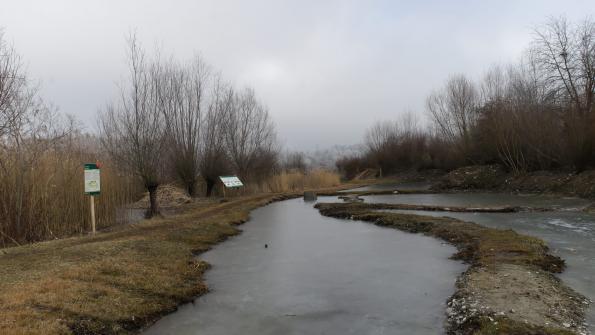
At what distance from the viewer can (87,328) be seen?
17.2ft

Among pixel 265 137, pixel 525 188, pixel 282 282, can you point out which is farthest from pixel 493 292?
pixel 265 137

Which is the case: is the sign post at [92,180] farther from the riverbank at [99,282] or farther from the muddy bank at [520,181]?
the muddy bank at [520,181]

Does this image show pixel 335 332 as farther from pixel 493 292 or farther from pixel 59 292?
pixel 59 292

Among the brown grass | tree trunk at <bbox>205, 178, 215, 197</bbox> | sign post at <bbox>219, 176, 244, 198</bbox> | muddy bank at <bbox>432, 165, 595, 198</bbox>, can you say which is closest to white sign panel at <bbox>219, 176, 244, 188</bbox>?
sign post at <bbox>219, 176, 244, 198</bbox>

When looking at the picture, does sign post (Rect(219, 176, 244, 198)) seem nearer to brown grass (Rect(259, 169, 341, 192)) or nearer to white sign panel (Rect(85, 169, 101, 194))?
brown grass (Rect(259, 169, 341, 192))

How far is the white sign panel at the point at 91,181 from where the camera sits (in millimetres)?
11867

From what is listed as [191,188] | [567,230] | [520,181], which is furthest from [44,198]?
[520,181]

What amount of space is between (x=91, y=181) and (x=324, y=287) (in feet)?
26.6

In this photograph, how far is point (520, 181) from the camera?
28250 mm

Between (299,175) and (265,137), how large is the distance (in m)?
4.57

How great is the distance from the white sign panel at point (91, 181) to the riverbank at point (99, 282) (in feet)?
4.53

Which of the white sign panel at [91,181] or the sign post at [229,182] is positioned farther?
the sign post at [229,182]

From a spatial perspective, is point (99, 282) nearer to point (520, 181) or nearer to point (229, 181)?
point (229, 181)

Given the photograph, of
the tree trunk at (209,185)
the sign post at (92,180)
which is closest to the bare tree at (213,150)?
the tree trunk at (209,185)
